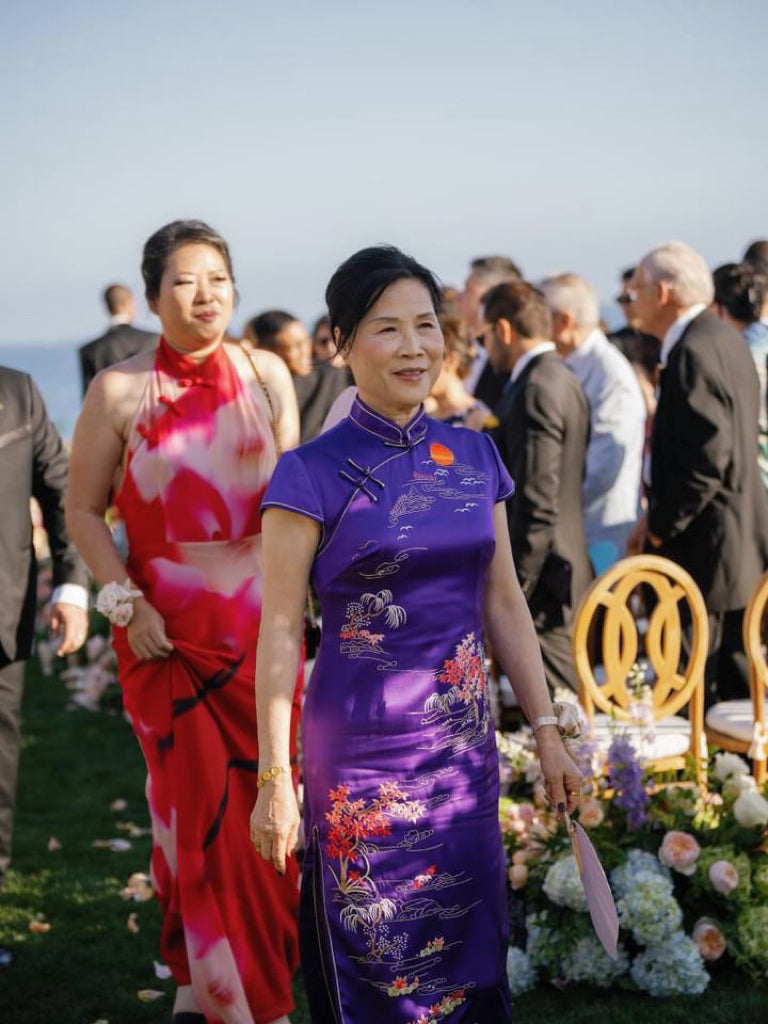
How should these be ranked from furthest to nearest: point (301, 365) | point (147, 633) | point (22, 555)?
point (301, 365), point (22, 555), point (147, 633)

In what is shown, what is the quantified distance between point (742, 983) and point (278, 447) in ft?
6.87

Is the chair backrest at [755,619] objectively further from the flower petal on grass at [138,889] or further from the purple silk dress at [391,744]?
the flower petal on grass at [138,889]

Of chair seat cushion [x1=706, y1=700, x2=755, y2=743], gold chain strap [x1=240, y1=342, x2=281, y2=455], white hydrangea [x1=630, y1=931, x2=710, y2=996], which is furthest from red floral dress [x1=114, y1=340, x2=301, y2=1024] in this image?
→ chair seat cushion [x1=706, y1=700, x2=755, y2=743]

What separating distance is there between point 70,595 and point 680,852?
6.70 feet

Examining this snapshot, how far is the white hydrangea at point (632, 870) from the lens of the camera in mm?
3834

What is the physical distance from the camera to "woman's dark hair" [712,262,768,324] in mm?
6422

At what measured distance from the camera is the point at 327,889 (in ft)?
8.85

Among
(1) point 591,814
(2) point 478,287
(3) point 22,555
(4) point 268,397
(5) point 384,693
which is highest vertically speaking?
(2) point 478,287

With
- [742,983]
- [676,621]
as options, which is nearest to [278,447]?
[676,621]

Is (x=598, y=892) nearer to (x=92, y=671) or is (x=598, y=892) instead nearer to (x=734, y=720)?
(x=734, y=720)

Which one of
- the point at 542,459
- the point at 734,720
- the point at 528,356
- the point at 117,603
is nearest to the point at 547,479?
the point at 542,459

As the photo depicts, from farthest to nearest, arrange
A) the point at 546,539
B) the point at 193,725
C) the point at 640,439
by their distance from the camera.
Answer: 1. the point at 640,439
2. the point at 546,539
3. the point at 193,725

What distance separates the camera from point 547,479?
5410 mm

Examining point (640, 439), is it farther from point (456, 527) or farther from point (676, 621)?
point (456, 527)
